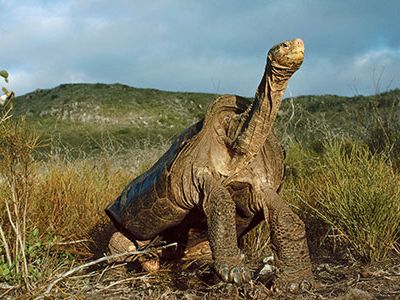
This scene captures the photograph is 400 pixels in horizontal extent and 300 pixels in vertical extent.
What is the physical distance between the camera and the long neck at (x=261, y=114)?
3027 mm

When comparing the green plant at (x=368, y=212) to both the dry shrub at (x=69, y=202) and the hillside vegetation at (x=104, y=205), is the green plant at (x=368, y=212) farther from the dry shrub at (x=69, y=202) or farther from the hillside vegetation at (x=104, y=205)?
the dry shrub at (x=69, y=202)

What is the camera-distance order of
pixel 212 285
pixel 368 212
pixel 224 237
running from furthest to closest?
pixel 368 212, pixel 212 285, pixel 224 237

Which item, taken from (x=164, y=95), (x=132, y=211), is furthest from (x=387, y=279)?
(x=164, y=95)

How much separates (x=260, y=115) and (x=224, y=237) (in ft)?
2.16

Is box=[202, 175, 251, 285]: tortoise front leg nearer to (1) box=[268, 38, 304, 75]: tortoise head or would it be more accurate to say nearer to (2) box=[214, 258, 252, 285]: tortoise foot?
(2) box=[214, 258, 252, 285]: tortoise foot

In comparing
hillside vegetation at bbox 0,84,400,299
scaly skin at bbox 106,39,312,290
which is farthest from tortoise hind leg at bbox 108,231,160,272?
scaly skin at bbox 106,39,312,290

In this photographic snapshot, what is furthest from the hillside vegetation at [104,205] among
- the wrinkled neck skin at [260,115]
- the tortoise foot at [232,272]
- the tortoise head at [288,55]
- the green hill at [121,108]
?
the green hill at [121,108]

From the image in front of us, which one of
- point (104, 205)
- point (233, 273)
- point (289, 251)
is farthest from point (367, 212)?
point (104, 205)

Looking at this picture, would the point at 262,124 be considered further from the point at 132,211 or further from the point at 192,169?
the point at 132,211

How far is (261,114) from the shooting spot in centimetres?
317

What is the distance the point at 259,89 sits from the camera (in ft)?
10.4

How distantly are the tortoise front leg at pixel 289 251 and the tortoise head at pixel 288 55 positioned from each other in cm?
82

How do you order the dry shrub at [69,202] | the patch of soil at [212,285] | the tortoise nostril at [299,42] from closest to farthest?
the tortoise nostril at [299,42], the patch of soil at [212,285], the dry shrub at [69,202]

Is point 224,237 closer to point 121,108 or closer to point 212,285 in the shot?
point 212,285
